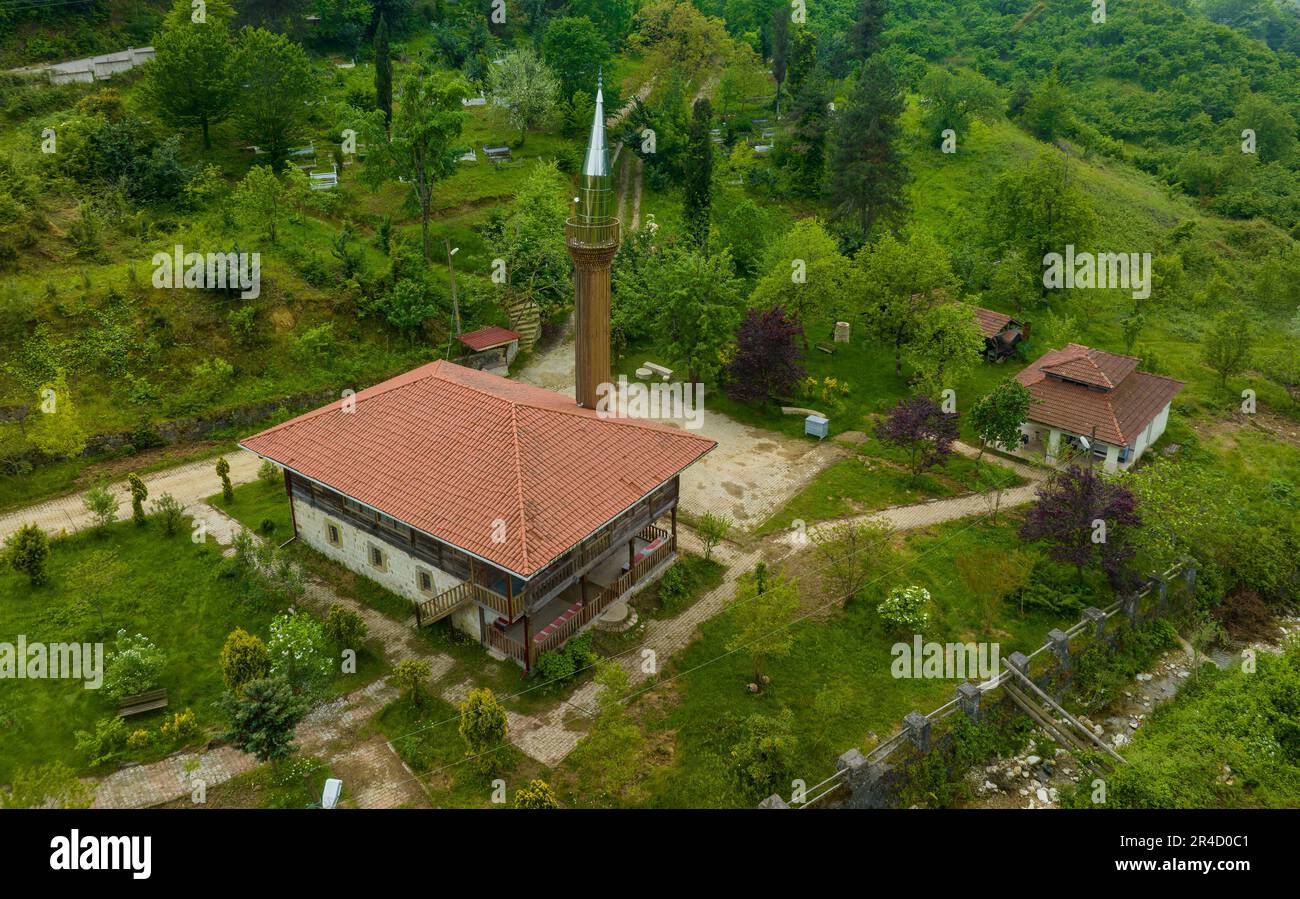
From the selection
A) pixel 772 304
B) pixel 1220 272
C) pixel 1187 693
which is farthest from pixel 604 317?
pixel 1220 272

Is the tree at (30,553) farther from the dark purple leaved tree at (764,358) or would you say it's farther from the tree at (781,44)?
the tree at (781,44)

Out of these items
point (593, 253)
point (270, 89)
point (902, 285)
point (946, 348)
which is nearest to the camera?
point (593, 253)

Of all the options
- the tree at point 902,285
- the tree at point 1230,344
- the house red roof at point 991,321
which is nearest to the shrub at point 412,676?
the tree at point 902,285

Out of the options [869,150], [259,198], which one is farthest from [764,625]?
[869,150]

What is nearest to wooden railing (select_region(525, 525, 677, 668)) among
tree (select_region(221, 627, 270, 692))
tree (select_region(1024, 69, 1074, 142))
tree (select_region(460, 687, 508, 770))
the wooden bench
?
tree (select_region(460, 687, 508, 770))

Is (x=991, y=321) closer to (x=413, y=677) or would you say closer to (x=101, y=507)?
(x=413, y=677)

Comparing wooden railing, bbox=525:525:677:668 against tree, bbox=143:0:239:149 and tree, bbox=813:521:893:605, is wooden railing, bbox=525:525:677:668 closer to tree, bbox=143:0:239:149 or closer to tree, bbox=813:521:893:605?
tree, bbox=813:521:893:605

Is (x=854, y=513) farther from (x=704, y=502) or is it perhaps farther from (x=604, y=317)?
(x=604, y=317)
